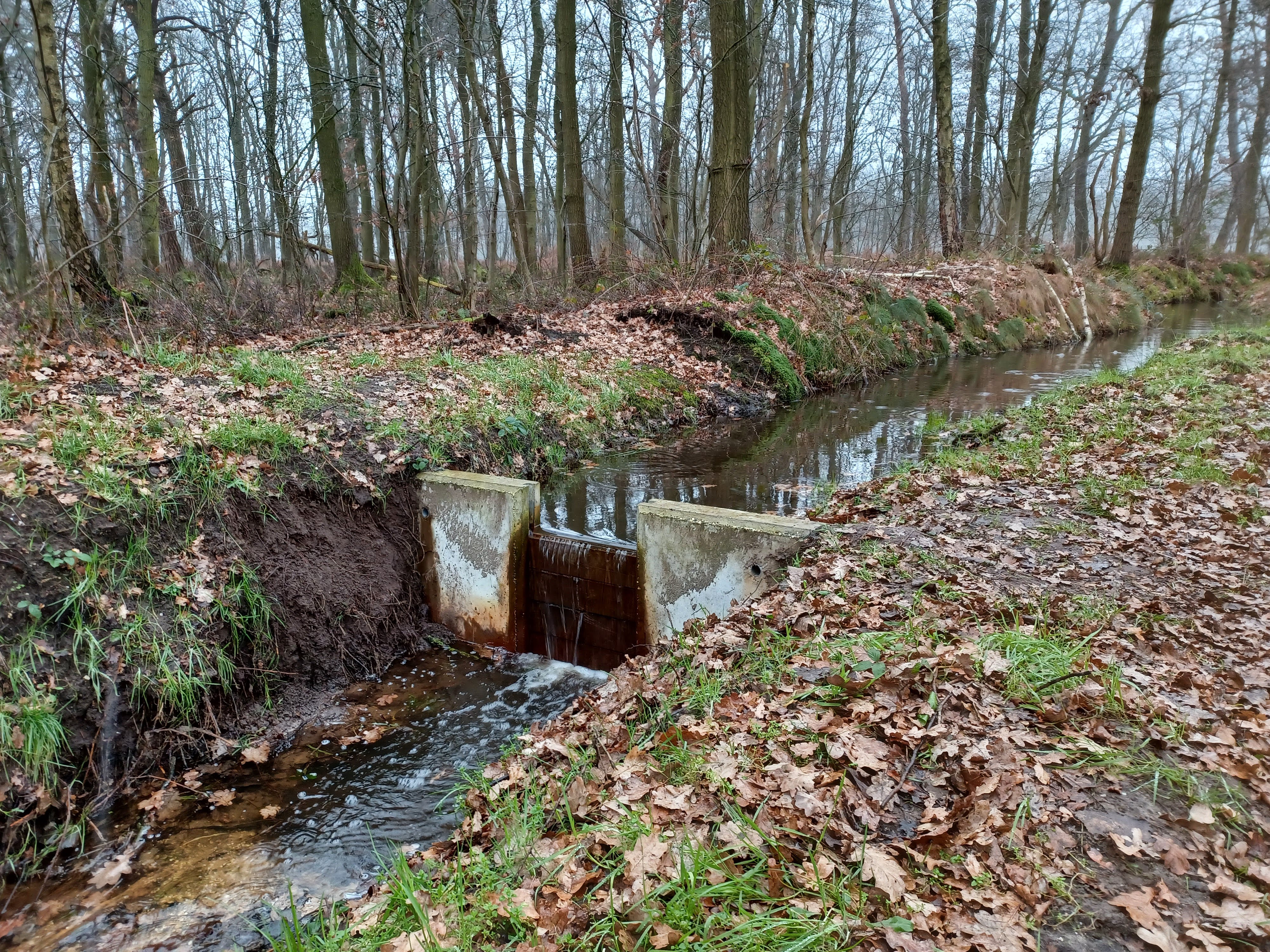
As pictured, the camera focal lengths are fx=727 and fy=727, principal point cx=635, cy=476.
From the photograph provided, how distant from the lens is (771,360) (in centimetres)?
1131

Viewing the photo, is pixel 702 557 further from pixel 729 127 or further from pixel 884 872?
pixel 729 127

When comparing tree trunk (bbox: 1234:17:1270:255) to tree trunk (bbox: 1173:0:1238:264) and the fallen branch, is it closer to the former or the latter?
tree trunk (bbox: 1173:0:1238:264)

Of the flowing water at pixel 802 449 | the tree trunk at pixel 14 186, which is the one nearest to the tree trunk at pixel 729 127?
the flowing water at pixel 802 449

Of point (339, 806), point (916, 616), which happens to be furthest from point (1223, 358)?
point (339, 806)

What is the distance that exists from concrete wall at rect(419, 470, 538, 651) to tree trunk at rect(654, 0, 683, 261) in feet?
27.4

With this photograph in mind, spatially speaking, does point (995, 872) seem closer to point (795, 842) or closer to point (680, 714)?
point (795, 842)

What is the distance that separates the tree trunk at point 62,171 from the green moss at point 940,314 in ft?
45.1

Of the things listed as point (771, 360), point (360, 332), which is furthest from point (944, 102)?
point (360, 332)

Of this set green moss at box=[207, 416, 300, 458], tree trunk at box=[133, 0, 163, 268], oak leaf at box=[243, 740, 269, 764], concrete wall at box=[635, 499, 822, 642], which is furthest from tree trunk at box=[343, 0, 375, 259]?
oak leaf at box=[243, 740, 269, 764]

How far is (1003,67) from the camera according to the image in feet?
72.1

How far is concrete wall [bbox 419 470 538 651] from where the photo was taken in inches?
230

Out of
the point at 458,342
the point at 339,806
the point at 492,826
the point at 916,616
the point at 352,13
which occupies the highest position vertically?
the point at 352,13

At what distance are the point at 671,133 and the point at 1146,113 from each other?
1282 centimetres

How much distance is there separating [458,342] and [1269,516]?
837 centimetres
